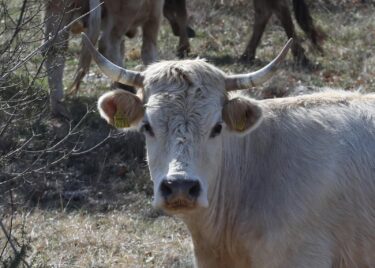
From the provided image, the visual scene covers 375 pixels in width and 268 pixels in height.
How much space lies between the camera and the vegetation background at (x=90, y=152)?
720cm

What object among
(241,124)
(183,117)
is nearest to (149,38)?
(241,124)

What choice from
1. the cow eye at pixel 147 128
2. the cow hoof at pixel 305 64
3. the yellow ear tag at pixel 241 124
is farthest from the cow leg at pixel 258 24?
the cow eye at pixel 147 128

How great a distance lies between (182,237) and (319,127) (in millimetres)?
2355

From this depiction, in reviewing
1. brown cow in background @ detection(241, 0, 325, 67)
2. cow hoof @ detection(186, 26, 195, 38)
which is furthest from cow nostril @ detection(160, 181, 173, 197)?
cow hoof @ detection(186, 26, 195, 38)

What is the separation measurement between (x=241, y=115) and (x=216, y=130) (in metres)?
0.20

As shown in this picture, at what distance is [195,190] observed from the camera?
17.4 ft

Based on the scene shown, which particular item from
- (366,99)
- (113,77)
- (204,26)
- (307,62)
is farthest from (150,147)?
(204,26)

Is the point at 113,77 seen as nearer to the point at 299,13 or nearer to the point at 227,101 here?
the point at 227,101

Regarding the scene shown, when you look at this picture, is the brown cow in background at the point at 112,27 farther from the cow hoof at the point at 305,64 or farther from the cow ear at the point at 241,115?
the cow ear at the point at 241,115

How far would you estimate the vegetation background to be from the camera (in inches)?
283

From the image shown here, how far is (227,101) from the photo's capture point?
19.1ft

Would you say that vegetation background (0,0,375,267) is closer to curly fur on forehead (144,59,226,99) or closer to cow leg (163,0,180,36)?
cow leg (163,0,180,36)

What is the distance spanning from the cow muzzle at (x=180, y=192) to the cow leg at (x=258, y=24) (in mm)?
8134

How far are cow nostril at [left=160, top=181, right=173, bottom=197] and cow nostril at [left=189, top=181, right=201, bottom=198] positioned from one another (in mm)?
105
